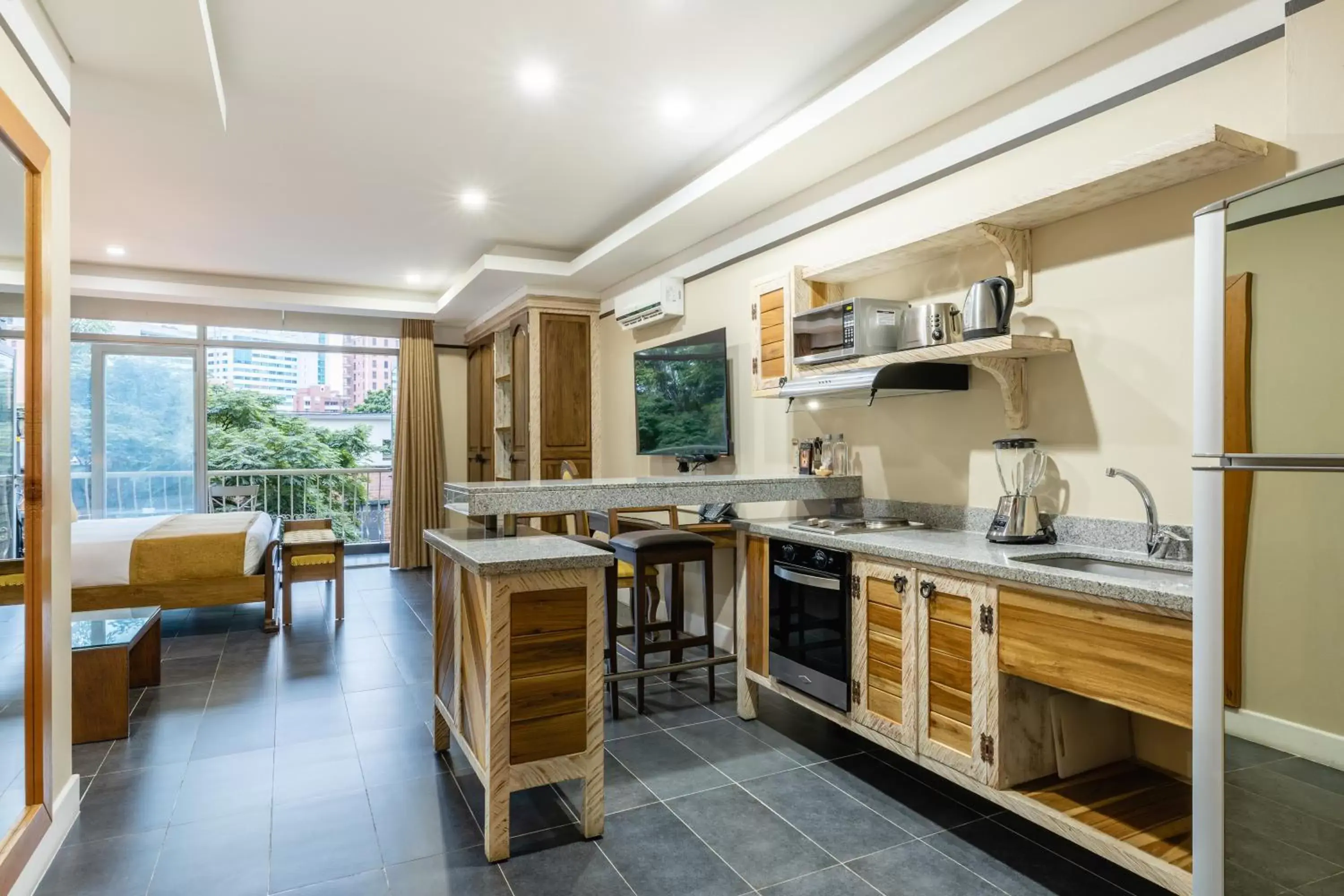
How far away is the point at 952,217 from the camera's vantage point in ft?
9.60

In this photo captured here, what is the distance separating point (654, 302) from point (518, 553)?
9.50 feet

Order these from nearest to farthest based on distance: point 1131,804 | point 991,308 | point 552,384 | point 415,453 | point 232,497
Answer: point 1131,804 → point 991,308 → point 552,384 → point 232,497 → point 415,453

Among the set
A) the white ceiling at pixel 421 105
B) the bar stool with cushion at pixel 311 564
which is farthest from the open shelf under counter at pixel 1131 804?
the bar stool with cushion at pixel 311 564

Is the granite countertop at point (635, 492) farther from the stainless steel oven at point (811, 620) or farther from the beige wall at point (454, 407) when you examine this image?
the beige wall at point (454, 407)

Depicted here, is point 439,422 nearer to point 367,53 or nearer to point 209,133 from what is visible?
point 209,133

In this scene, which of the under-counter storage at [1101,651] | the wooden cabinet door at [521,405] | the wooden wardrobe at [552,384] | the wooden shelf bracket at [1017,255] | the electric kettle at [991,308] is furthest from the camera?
the wooden cabinet door at [521,405]

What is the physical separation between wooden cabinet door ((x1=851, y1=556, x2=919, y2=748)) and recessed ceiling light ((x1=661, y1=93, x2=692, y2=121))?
204cm

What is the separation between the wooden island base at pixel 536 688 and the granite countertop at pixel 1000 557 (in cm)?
94

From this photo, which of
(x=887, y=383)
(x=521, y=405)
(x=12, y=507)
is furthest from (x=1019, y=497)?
(x=521, y=405)

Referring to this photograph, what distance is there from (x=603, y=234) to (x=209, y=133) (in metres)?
2.39

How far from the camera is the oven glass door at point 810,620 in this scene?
2.70 metres

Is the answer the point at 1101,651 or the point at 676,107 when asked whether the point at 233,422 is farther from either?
the point at 1101,651

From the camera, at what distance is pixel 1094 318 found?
240 cm

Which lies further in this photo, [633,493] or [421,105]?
[421,105]
